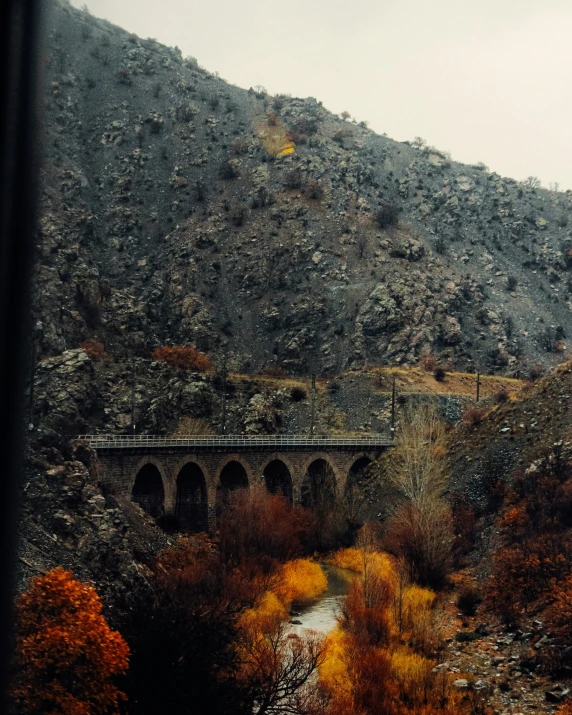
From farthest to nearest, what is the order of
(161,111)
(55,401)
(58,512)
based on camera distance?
(161,111) < (55,401) < (58,512)

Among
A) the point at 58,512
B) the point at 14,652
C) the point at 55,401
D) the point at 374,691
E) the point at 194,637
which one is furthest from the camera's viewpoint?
the point at 55,401

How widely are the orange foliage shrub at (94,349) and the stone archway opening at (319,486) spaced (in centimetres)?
2404

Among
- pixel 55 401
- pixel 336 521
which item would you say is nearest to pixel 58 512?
pixel 336 521

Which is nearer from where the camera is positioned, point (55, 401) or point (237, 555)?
point (237, 555)

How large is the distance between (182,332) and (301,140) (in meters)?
41.9

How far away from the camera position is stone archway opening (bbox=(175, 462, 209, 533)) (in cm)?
5062

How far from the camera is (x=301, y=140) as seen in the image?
367 ft

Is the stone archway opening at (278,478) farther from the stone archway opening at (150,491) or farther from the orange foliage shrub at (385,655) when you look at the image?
the orange foliage shrub at (385,655)

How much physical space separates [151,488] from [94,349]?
28.1m

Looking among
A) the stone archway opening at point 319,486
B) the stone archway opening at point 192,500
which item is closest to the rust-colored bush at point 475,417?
the stone archway opening at point 319,486

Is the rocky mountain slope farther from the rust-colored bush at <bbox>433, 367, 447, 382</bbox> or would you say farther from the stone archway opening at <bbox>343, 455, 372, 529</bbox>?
the stone archway opening at <bbox>343, 455, 372, 529</bbox>

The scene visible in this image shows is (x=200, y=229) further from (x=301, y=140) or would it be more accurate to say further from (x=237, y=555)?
(x=237, y=555)

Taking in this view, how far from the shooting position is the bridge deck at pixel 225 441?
4766 centimetres

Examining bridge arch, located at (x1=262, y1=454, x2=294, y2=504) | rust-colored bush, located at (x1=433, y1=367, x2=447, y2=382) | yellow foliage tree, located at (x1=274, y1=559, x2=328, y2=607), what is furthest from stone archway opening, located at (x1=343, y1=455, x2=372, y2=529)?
rust-colored bush, located at (x1=433, y1=367, x2=447, y2=382)
